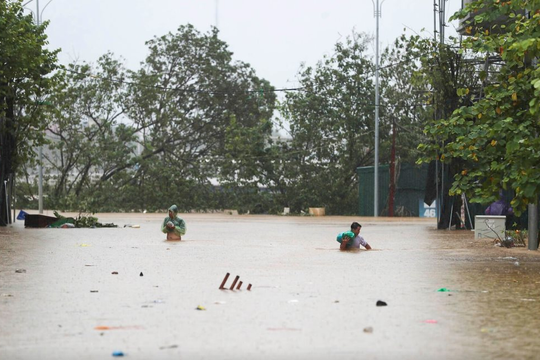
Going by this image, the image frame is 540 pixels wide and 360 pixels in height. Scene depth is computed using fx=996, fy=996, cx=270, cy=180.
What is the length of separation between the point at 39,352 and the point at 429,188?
34.4 meters

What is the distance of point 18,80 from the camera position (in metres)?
35.6

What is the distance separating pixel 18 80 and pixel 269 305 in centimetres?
2665

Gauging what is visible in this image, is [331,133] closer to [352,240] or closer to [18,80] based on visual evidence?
[18,80]

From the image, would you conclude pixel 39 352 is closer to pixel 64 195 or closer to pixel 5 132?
pixel 5 132

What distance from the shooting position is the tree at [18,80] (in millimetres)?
32375

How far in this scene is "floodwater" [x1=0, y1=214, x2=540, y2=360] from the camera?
8.13 m

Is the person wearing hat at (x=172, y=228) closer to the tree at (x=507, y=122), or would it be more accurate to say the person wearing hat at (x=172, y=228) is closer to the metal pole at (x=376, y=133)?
the tree at (x=507, y=122)

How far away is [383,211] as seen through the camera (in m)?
56.7

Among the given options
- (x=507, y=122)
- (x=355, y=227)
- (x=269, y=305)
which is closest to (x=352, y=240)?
(x=355, y=227)

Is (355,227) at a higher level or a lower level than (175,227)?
higher

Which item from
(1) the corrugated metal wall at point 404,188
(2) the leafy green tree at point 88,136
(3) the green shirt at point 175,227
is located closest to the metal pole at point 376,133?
(1) the corrugated metal wall at point 404,188

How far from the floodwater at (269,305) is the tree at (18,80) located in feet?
43.7

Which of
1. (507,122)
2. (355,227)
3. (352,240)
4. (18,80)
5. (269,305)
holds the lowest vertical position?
(269,305)

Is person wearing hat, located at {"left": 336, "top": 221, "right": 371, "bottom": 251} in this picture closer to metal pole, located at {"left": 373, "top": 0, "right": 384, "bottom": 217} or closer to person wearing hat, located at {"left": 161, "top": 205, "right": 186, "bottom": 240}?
person wearing hat, located at {"left": 161, "top": 205, "right": 186, "bottom": 240}
